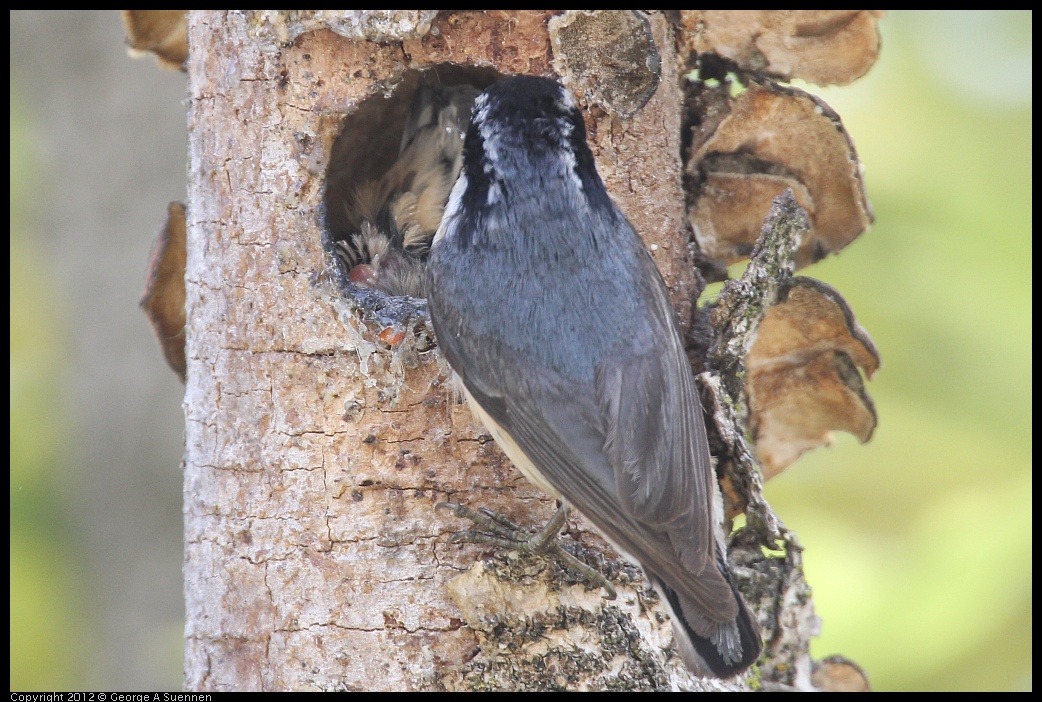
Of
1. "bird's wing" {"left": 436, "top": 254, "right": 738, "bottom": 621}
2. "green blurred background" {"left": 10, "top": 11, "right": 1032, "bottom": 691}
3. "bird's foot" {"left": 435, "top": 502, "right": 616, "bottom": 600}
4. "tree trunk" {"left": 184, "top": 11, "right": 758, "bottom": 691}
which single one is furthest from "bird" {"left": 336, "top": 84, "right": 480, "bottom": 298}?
"green blurred background" {"left": 10, "top": 11, "right": 1032, "bottom": 691}

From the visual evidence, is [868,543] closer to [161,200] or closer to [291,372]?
[291,372]

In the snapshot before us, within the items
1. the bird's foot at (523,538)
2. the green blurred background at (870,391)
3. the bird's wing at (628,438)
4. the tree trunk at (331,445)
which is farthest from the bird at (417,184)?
the green blurred background at (870,391)

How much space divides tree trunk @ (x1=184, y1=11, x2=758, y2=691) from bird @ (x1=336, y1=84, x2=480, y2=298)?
1.76 feet

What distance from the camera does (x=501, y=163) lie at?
2.37 m

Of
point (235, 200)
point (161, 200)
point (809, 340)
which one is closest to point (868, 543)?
point (809, 340)

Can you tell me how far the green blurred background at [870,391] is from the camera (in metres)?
3.00

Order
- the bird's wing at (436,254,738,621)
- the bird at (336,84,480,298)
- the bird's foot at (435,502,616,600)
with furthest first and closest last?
the bird at (336,84,480,298) → the bird's foot at (435,502,616,600) → the bird's wing at (436,254,738,621)

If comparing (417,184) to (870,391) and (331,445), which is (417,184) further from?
(870,391)

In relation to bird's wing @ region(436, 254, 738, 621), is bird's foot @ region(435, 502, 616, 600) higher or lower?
lower

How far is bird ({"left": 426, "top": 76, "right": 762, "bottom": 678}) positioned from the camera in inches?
81.0

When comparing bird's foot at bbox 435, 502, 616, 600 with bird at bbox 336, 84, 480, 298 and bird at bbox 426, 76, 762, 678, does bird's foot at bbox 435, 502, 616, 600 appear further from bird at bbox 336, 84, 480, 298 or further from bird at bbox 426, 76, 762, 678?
bird at bbox 336, 84, 480, 298

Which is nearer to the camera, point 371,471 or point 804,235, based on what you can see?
point 371,471

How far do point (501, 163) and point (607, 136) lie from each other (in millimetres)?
265

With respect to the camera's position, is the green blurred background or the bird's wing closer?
the bird's wing
